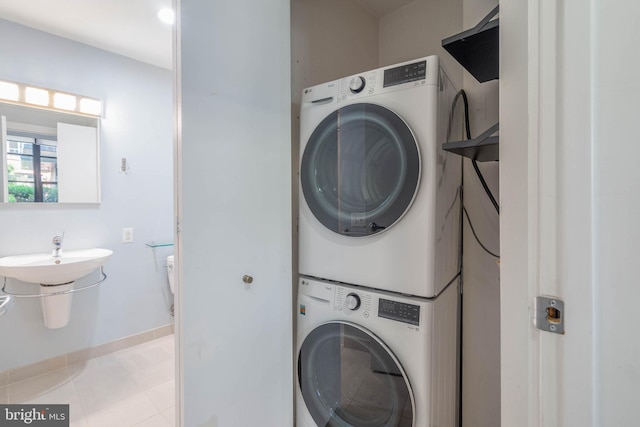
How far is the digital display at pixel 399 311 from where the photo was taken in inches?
38.2

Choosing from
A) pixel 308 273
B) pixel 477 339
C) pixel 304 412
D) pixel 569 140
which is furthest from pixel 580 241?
pixel 304 412

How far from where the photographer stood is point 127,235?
2430 mm

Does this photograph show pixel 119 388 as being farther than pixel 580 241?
Yes

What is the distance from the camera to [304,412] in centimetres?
126

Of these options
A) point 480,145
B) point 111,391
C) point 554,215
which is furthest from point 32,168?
point 554,215

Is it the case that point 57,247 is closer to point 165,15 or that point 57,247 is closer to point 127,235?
point 127,235

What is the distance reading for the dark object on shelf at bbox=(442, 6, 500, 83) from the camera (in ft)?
2.64

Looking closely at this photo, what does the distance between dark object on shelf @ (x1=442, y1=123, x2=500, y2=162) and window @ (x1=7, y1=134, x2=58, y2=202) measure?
2724 mm

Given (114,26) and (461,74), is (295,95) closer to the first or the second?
(461,74)

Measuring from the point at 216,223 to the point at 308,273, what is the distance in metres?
0.48

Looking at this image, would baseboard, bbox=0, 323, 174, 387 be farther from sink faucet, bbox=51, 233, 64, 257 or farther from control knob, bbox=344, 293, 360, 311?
control knob, bbox=344, 293, 360, 311

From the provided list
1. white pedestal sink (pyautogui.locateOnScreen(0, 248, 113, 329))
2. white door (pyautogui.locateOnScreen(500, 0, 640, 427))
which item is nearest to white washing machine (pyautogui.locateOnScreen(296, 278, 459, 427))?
white door (pyautogui.locateOnScreen(500, 0, 640, 427))

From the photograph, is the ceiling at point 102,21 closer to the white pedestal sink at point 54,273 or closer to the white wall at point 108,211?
the white wall at point 108,211

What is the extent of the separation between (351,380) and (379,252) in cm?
58
